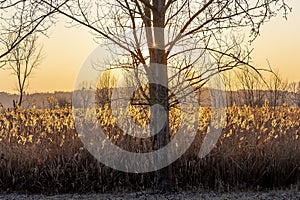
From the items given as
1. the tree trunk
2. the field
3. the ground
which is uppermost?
the tree trunk

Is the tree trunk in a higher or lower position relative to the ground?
higher

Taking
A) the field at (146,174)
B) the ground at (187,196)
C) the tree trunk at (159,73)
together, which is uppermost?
the tree trunk at (159,73)

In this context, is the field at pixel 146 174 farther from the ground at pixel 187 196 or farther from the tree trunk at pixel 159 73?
the tree trunk at pixel 159 73

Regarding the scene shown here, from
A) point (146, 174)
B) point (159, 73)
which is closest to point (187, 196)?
point (146, 174)

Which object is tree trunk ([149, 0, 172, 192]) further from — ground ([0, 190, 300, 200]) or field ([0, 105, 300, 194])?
field ([0, 105, 300, 194])

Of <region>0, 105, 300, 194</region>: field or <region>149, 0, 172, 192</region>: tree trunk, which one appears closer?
<region>149, 0, 172, 192</region>: tree trunk

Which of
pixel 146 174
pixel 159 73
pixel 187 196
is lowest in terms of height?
pixel 187 196

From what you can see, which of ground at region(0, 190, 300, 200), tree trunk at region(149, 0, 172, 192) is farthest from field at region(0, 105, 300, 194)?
tree trunk at region(149, 0, 172, 192)

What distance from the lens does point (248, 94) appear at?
1362cm

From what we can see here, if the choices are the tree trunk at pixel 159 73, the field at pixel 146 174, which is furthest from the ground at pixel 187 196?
the tree trunk at pixel 159 73

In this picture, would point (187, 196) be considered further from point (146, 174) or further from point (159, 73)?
point (159, 73)

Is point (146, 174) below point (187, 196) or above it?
above

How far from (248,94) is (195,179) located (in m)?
7.90

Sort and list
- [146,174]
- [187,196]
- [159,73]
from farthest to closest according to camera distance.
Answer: [146,174] < [187,196] < [159,73]
